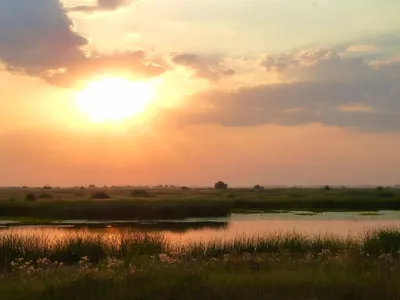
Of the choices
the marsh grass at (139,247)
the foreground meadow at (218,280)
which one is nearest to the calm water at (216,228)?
the marsh grass at (139,247)

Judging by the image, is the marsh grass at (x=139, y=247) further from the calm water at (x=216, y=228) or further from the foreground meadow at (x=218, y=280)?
the calm water at (x=216, y=228)

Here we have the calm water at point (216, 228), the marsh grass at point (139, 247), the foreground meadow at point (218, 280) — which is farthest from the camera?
the calm water at point (216, 228)

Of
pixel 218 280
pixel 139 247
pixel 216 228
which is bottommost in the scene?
pixel 216 228

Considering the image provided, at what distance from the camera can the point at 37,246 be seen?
18.2 m

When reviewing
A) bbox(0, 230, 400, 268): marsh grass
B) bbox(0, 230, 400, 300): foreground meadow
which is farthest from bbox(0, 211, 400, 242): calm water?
bbox(0, 230, 400, 300): foreground meadow

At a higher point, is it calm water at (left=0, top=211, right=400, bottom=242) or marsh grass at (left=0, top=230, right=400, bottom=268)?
→ marsh grass at (left=0, top=230, right=400, bottom=268)

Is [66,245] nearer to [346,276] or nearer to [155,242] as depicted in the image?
[155,242]

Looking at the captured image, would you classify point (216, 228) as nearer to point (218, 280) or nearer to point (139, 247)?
point (139, 247)

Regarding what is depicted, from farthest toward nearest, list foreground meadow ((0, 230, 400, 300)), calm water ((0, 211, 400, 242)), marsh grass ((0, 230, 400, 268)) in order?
calm water ((0, 211, 400, 242)) < marsh grass ((0, 230, 400, 268)) < foreground meadow ((0, 230, 400, 300))

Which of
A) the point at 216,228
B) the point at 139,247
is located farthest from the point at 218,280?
the point at 216,228

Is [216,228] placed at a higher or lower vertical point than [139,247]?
lower

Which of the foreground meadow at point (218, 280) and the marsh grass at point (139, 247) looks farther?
the marsh grass at point (139, 247)

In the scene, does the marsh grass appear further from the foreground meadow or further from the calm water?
the calm water

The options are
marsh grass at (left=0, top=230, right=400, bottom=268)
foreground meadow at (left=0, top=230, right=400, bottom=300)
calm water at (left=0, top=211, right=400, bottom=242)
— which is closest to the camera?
foreground meadow at (left=0, top=230, right=400, bottom=300)
